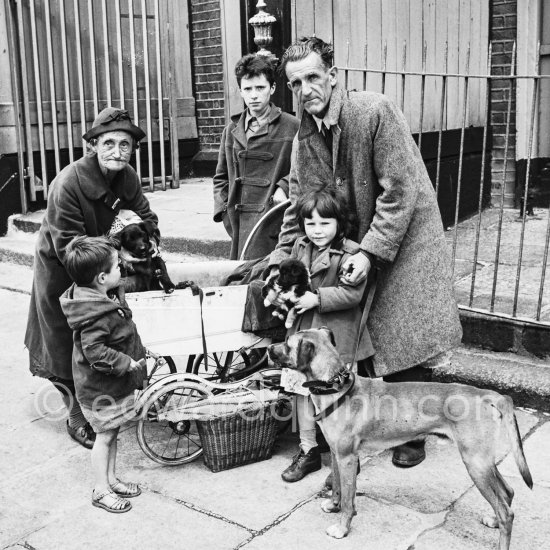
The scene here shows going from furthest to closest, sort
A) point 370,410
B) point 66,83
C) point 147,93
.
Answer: point 147,93 → point 66,83 → point 370,410

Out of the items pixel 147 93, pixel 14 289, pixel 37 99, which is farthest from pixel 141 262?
pixel 147 93

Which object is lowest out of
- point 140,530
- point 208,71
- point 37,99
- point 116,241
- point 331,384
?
point 140,530

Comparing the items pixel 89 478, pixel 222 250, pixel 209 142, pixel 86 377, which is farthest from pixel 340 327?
pixel 209 142

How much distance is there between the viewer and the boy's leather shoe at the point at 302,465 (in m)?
3.69

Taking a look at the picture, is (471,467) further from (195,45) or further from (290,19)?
(195,45)

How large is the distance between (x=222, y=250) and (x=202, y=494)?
3.35 metres

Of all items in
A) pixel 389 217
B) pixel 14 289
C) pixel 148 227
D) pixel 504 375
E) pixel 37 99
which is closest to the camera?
pixel 389 217

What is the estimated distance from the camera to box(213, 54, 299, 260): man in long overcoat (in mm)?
4754

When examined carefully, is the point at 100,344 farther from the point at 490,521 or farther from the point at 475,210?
the point at 475,210

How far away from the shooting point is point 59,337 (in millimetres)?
4195

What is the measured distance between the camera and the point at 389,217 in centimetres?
355

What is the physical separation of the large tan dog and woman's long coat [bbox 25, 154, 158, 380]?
138cm

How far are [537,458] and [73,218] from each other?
2.59 meters

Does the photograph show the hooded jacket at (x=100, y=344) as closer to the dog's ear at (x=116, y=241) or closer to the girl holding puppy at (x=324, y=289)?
the dog's ear at (x=116, y=241)
